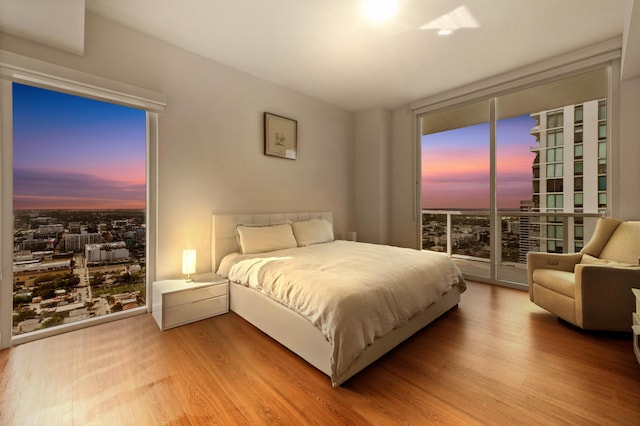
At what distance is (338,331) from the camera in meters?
1.62

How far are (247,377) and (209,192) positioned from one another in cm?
213

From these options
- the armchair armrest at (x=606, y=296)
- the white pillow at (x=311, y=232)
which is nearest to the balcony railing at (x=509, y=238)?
the armchair armrest at (x=606, y=296)

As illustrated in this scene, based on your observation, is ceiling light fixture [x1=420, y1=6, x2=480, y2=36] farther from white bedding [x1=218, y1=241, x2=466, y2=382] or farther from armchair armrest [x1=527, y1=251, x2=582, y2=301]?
armchair armrest [x1=527, y1=251, x2=582, y2=301]

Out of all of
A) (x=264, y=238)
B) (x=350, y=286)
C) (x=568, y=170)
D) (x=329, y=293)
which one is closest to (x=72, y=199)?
(x=264, y=238)

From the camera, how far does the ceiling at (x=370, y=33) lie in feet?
7.73

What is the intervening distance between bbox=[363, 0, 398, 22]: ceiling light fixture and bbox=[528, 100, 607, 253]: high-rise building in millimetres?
2626

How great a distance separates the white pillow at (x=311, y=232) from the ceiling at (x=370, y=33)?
2.01m

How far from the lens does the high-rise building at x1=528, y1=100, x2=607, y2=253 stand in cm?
316

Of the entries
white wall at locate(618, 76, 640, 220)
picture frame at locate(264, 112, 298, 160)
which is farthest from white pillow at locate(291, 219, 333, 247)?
white wall at locate(618, 76, 640, 220)

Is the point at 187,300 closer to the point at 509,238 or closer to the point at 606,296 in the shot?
the point at 606,296

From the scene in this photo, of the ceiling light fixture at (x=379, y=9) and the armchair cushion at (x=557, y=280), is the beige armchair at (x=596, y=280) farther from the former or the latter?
the ceiling light fixture at (x=379, y=9)

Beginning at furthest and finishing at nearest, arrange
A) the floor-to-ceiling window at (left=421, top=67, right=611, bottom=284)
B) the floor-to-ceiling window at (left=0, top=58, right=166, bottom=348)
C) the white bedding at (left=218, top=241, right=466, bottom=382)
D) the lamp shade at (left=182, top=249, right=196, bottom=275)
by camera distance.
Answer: the floor-to-ceiling window at (left=421, top=67, right=611, bottom=284), the lamp shade at (left=182, top=249, right=196, bottom=275), the floor-to-ceiling window at (left=0, top=58, right=166, bottom=348), the white bedding at (left=218, top=241, right=466, bottom=382)

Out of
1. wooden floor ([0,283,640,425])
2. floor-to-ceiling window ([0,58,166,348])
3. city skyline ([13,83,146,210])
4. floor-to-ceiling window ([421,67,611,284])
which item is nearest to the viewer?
wooden floor ([0,283,640,425])

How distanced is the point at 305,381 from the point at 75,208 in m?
2.56
